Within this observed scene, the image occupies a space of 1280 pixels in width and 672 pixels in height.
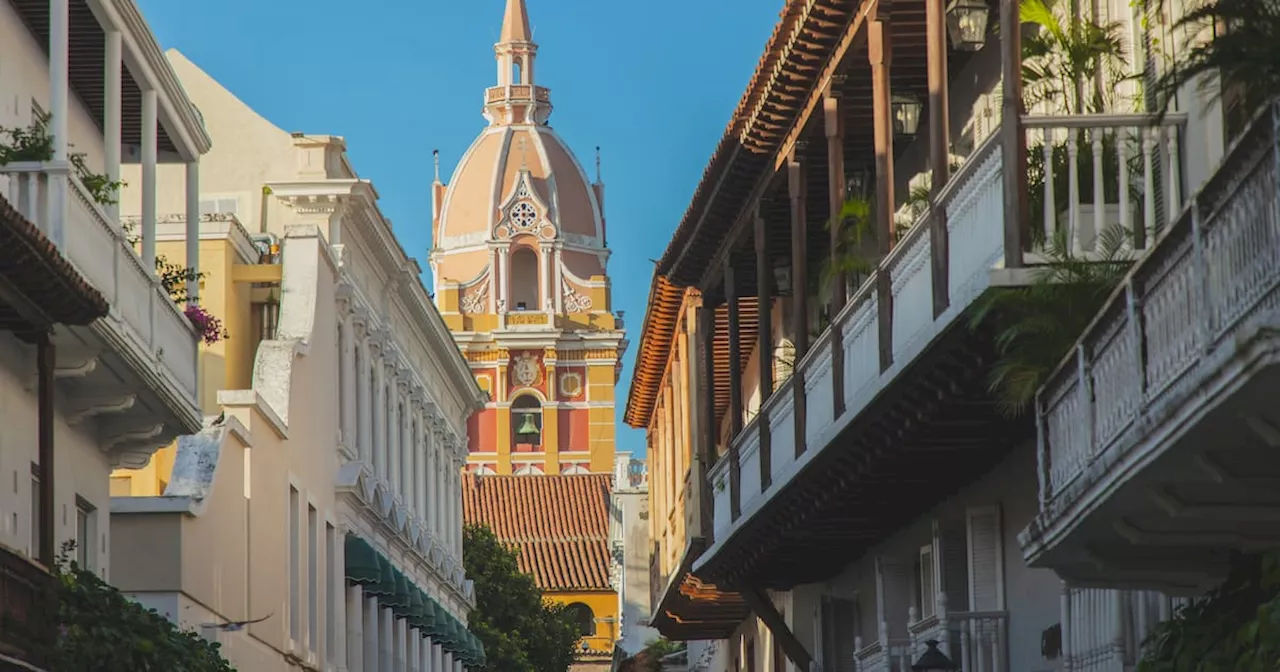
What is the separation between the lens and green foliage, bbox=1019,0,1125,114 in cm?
1688

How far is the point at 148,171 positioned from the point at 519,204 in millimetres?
96760

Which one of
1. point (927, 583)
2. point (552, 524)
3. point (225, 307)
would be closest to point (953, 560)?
point (927, 583)

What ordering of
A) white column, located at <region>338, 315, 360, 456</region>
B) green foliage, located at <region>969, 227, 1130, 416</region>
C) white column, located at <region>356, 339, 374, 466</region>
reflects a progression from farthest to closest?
white column, located at <region>356, 339, 374, 466</region> < white column, located at <region>338, 315, 360, 456</region> < green foliage, located at <region>969, 227, 1130, 416</region>

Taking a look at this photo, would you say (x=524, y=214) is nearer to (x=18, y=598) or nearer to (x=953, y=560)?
(x=953, y=560)

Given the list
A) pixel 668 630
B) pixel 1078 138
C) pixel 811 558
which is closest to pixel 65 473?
pixel 811 558

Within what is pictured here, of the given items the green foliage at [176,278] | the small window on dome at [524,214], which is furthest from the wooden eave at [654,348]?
the small window on dome at [524,214]

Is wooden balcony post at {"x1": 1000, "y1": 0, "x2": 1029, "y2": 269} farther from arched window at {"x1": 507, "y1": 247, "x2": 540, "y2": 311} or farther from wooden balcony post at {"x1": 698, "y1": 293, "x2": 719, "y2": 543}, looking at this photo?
arched window at {"x1": 507, "y1": 247, "x2": 540, "y2": 311}

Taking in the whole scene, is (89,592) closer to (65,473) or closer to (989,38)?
(65,473)

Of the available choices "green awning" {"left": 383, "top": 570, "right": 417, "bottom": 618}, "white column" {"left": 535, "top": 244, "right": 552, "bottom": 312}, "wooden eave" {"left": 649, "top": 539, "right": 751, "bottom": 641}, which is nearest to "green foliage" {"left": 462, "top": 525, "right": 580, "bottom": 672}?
"green awning" {"left": 383, "top": 570, "right": 417, "bottom": 618}

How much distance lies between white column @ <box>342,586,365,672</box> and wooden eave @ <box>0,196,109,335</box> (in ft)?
74.8

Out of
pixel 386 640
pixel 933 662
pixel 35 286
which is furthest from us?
pixel 386 640

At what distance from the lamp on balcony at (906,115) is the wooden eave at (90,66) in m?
6.50

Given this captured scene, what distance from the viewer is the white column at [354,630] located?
4153cm

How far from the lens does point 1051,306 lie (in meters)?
15.4
